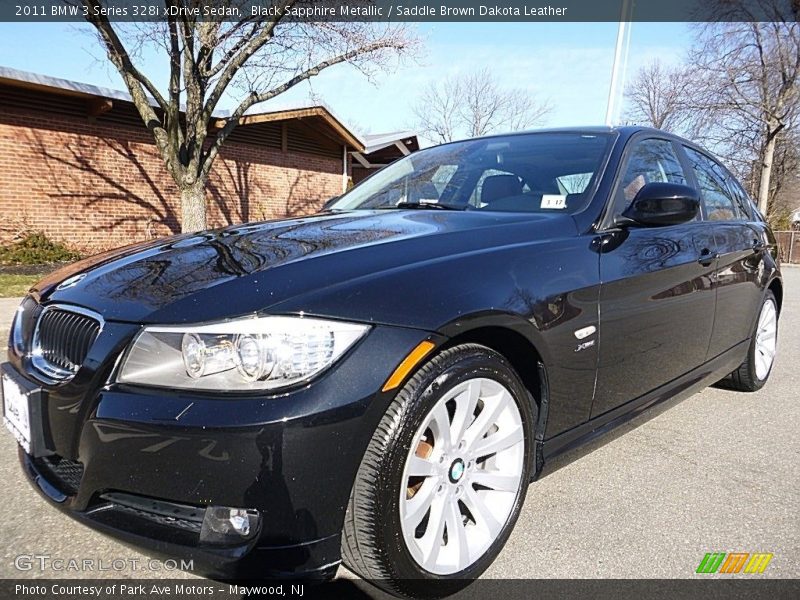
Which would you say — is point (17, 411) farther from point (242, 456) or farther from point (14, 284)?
point (14, 284)

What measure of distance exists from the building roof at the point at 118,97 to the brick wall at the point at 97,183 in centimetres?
62

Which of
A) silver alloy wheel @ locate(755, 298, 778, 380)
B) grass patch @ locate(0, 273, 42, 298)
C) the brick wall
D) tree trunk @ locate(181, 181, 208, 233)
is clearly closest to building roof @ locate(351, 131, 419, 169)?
the brick wall

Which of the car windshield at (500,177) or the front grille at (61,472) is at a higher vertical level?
the car windshield at (500,177)

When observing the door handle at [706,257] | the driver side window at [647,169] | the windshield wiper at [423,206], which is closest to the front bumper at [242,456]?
the windshield wiper at [423,206]

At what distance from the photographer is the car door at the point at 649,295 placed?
243 centimetres

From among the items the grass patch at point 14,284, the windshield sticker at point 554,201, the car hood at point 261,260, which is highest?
the windshield sticker at point 554,201

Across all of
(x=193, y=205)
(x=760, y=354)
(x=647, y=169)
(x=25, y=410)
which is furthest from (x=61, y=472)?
(x=193, y=205)

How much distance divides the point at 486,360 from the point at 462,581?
71 cm

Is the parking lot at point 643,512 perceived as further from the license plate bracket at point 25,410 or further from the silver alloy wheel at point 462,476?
the license plate bracket at point 25,410

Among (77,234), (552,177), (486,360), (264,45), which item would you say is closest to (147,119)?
(264,45)

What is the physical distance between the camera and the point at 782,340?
6.46 meters

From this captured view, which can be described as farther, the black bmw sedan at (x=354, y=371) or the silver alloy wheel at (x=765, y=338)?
the silver alloy wheel at (x=765, y=338)

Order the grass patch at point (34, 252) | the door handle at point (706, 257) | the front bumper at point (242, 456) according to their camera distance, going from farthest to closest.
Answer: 1. the grass patch at point (34, 252)
2. the door handle at point (706, 257)
3. the front bumper at point (242, 456)

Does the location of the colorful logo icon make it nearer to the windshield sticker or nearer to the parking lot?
the parking lot
